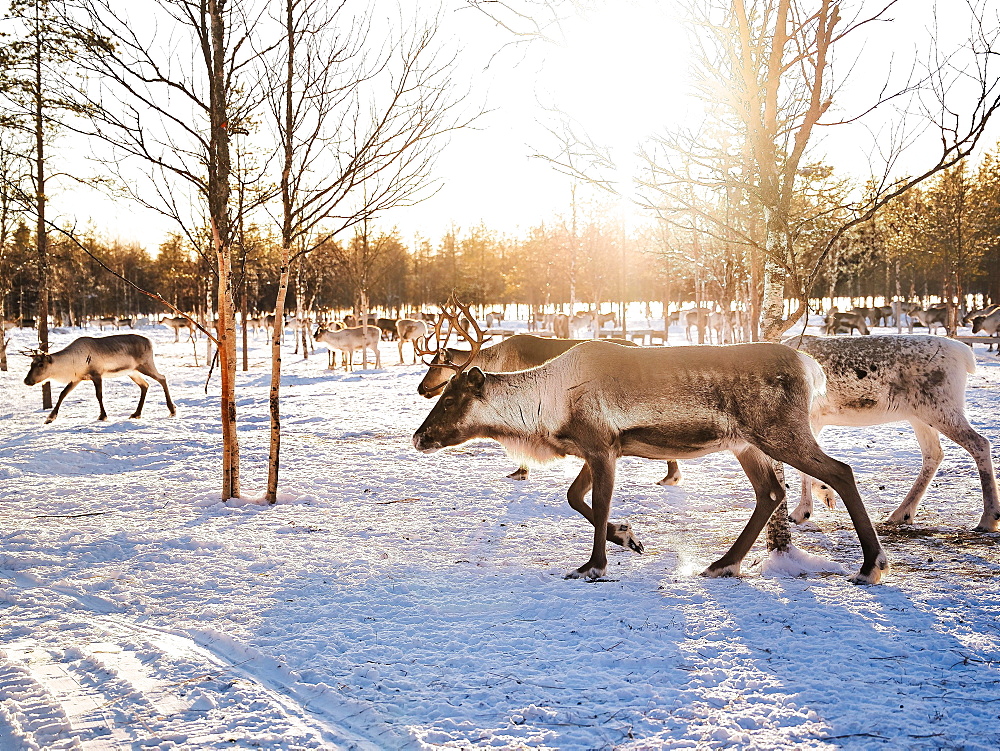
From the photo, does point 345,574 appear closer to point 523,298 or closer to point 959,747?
point 959,747

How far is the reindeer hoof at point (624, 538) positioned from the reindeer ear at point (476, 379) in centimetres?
152

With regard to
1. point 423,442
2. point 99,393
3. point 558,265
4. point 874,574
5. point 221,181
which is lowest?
point 874,574

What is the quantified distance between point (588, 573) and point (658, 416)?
1190 millimetres

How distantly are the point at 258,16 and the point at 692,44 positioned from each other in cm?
398

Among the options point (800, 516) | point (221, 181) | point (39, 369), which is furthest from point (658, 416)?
point (39, 369)

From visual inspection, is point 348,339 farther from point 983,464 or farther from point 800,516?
point 983,464

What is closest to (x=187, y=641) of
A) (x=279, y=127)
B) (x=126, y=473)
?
(x=279, y=127)

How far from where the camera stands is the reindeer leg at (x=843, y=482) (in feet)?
15.2

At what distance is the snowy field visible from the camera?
2988 mm

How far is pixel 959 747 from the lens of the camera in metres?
2.72

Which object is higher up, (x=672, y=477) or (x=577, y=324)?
(x=577, y=324)

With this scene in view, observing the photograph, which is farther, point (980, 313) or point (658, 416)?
point (980, 313)

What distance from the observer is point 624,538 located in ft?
18.0

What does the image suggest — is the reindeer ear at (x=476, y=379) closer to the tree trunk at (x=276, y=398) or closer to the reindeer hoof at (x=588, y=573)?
the reindeer hoof at (x=588, y=573)
